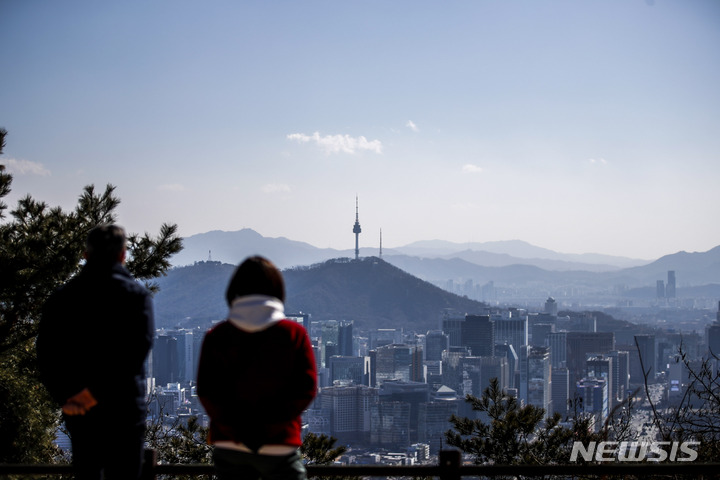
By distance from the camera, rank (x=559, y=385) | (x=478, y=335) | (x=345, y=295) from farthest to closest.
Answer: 1. (x=345, y=295)
2. (x=478, y=335)
3. (x=559, y=385)

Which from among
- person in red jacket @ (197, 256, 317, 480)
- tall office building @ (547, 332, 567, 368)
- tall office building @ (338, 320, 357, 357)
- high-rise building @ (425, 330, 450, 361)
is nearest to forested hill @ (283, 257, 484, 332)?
tall office building @ (338, 320, 357, 357)

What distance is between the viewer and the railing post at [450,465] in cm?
246

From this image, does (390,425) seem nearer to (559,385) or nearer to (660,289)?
(559,385)

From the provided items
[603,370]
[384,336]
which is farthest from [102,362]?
[384,336]

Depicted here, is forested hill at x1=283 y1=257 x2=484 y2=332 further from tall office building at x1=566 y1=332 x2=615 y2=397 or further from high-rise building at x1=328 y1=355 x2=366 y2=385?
high-rise building at x1=328 y1=355 x2=366 y2=385

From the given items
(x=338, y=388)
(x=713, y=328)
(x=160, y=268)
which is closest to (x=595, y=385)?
(x=713, y=328)

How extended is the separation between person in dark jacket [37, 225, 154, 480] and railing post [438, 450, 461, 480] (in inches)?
41.1

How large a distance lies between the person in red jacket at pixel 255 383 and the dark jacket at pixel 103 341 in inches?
9.2

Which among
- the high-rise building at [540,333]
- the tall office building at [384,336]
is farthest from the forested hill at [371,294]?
the high-rise building at [540,333]

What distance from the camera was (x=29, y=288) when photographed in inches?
Answer: 246

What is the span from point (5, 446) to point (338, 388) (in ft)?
205

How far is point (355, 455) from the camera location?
49.8m

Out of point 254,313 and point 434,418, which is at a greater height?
point 254,313

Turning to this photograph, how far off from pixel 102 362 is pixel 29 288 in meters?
4.80
